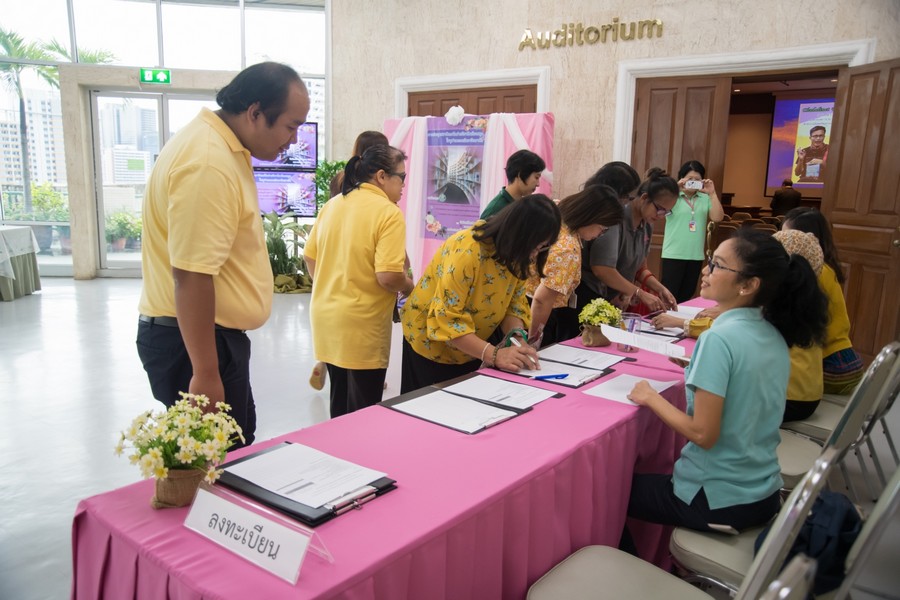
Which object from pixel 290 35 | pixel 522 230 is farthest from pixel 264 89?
pixel 290 35

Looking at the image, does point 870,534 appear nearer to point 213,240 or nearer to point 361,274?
point 213,240

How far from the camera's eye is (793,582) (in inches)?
31.4

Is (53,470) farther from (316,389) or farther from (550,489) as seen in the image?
(550,489)

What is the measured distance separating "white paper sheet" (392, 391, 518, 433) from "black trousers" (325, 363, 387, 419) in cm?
70

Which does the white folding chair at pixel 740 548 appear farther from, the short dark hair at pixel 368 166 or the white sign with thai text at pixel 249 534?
the short dark hair at pixel 368 166

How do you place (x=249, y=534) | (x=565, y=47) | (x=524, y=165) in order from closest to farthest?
(x=249, y=534), (x=524, y=165), (x=565, y=47)

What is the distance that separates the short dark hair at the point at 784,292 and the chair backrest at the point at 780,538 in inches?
23.3

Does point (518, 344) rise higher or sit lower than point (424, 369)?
higher

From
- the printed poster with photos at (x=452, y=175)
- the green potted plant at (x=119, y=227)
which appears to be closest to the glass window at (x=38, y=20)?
the green potted plant at (x=119, y=227)

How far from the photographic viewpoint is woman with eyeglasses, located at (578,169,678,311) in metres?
3.02

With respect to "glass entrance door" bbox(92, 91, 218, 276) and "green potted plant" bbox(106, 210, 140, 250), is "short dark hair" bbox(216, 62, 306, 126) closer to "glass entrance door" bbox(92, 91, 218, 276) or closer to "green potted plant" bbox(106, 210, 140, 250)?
"glass entrance door" bbox(92, 91, 218, 276)

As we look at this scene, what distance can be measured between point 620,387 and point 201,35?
825 centimetres

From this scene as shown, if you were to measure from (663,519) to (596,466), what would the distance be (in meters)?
0.29

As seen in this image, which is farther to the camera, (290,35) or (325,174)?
(290,35)
